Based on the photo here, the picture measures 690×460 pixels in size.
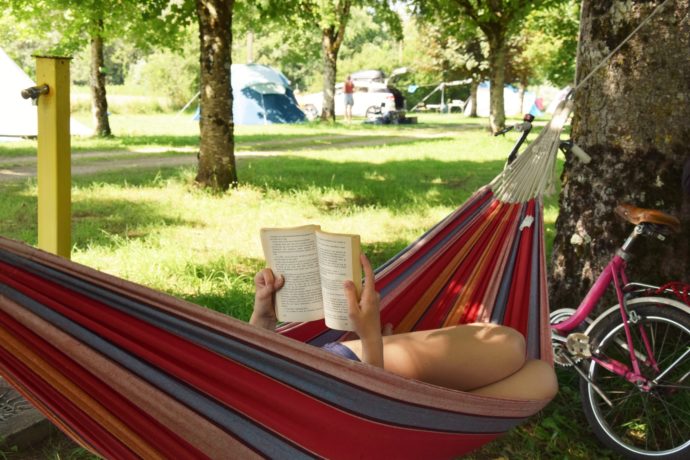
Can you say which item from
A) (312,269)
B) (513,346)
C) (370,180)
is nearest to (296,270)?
(312,269)

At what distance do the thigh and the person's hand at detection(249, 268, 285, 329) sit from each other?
0.30 metres

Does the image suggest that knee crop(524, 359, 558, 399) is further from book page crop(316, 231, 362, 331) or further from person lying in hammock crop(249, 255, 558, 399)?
book page crop(316, 231, 362, 331)

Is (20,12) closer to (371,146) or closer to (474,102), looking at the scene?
(371,146)

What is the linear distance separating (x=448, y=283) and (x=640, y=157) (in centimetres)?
97

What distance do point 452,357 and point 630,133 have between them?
1.46 m

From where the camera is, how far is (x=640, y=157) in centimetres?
279

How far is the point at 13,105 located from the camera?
434 inches

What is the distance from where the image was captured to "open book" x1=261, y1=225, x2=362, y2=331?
1.63 meters

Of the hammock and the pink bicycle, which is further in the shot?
the pink bicycle

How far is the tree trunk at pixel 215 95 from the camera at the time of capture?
22.0 feet

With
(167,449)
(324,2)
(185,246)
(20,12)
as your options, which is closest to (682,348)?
(167,449)

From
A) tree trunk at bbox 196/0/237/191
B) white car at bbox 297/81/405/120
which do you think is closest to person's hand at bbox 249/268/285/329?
tree trunk at bbox 196/0/237/191

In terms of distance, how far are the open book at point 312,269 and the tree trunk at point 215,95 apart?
5.23 m

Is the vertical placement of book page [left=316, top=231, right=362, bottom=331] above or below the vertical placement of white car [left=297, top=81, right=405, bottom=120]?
below
